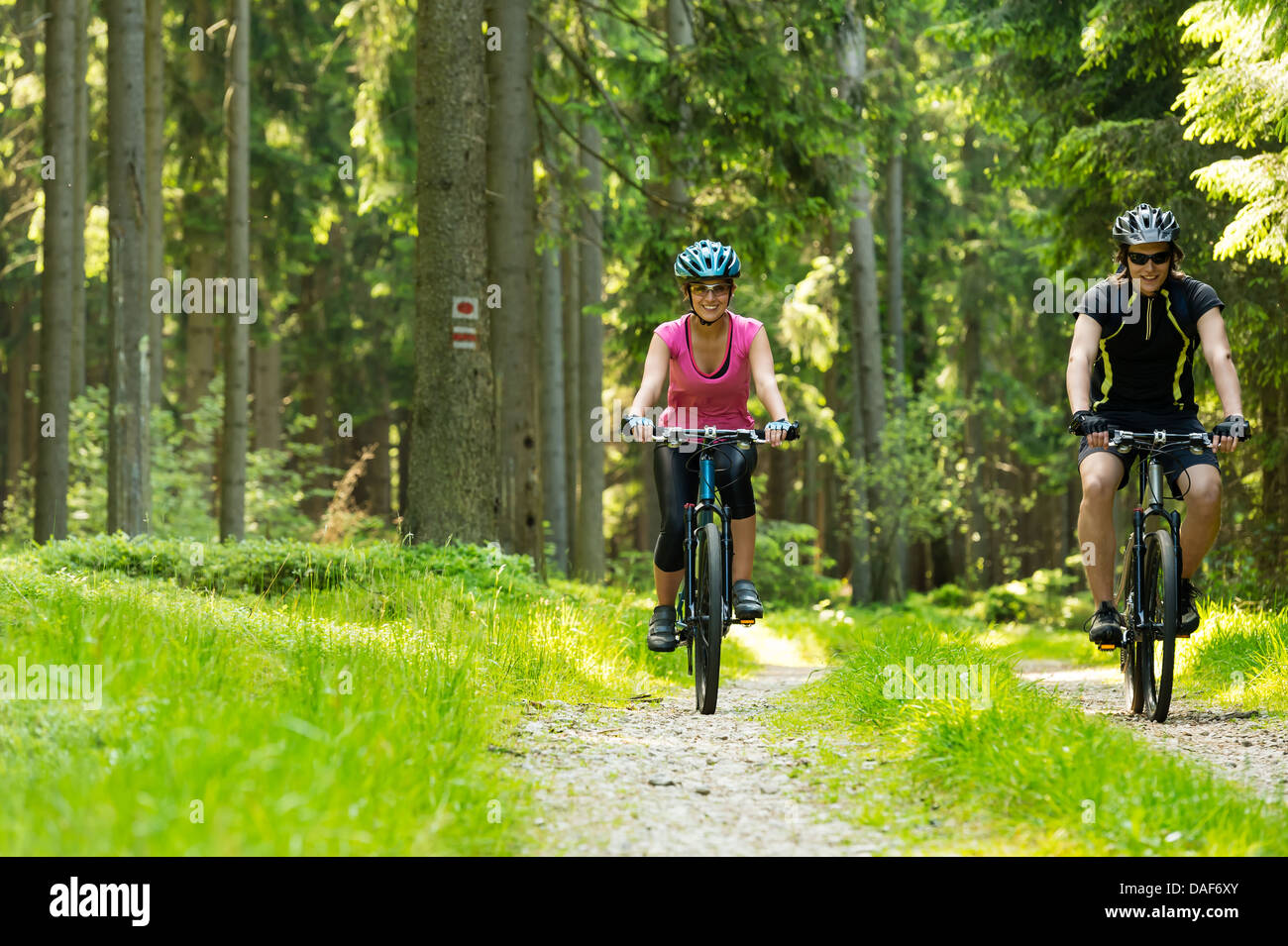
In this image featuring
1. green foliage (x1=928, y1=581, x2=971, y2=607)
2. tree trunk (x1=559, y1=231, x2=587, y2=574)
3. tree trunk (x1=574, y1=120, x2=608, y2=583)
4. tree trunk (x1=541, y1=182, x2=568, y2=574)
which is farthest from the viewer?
green foliage (x1=928, y1=581, x2=971, y2=607)

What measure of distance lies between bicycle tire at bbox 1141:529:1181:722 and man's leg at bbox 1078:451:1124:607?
189 millimetres

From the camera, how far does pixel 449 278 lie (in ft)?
31.3

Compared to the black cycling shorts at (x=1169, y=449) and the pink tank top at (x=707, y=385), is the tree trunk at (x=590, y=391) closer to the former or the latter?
the pink tank top at (x=707, y=385)

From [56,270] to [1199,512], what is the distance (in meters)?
12.7

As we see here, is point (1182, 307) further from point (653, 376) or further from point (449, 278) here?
point (449, 278)

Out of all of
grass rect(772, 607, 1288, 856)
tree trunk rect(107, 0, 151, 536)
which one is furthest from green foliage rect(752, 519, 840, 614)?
grass rect(772, 607, 1288, 856)

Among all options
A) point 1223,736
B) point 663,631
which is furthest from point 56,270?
point 1223,736

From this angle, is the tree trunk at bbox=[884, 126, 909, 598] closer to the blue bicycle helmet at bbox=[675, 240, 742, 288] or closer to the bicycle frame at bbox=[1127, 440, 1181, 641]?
the bicycle frame at bbox=[1127, 440, 1181, 641]

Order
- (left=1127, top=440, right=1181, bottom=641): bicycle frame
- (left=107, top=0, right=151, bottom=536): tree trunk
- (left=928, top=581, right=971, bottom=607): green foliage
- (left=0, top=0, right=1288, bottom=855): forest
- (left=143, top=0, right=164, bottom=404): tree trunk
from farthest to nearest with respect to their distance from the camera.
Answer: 1. (left=928, top=581, right=971, bottom=607): green foliage
2. (left=143, top=0, right=164, bottom=404): tree trunk
3. (left=107, top=0, right=151, bottom=536): tree trunk
4. (left=1127, top=440, right=1181, bottom=641): bicycle frame
5. (left=0, top=0, right=1288, bottom=855): forest

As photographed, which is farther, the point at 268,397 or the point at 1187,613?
the point at 268,397

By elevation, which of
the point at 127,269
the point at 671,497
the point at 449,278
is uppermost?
the point at 127,269

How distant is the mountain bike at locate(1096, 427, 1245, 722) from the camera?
5.71 m

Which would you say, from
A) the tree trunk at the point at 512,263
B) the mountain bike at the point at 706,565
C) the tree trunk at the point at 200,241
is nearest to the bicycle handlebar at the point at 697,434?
the mountain bike at the point at 706,565
